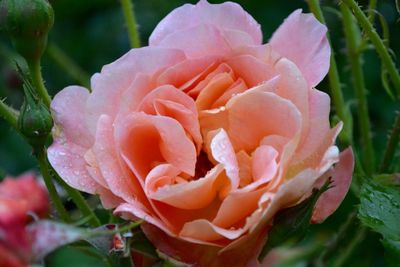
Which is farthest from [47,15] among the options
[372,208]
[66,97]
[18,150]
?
[18,150]

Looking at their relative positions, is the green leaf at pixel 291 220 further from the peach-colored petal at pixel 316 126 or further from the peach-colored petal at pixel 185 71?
the peach-colored petal at pixel 185 71

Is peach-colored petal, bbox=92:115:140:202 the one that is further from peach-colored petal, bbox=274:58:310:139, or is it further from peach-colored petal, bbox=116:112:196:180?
peach-colored petal, bbox=274:58:310:139

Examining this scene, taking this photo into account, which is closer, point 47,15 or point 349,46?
point 47,15

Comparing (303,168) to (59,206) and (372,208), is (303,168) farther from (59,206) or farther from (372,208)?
(59,206)

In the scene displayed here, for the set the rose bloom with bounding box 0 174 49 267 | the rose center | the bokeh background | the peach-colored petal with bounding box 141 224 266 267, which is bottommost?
the bokeh background

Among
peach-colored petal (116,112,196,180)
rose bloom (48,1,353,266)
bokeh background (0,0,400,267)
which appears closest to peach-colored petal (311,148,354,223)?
rose bloom (48,1,353,266)

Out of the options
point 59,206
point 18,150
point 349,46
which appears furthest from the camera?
point 18,150
